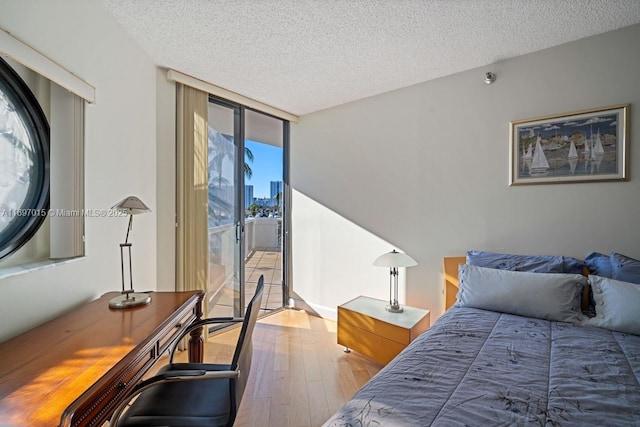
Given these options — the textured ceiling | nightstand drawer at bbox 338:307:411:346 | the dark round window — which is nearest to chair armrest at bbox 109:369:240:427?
the dark round window

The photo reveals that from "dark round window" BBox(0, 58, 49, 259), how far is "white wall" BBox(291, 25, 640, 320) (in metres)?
2.55

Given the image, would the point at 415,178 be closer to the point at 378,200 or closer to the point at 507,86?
the point at 378,200

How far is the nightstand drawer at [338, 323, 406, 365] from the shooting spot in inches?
90.3

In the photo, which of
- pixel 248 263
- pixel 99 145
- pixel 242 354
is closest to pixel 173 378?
pixel 242 354

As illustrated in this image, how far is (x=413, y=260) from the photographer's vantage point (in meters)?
2.62

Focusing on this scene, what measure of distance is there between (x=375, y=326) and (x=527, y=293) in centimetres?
113

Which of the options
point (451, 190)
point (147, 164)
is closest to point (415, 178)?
point (451, 190)

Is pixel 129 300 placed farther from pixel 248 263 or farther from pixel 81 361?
pixel 248 263

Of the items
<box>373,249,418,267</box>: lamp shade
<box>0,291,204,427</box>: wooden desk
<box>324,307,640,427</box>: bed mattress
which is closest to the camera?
<box>0,291,204,427</box>: wooden desk

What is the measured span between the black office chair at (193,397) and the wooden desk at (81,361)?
144 mm

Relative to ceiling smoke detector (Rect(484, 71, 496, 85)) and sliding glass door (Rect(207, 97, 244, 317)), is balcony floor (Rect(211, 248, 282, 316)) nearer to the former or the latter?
sliding glass door (Rect(207, 97, 244, 317))

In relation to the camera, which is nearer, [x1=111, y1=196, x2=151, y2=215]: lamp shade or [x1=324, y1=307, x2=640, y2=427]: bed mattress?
[x1=324, y1=307, x2=640, y2=427]: bed mattress

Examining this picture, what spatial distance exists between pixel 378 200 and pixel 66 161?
2514mm

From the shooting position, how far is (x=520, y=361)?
131 cm
